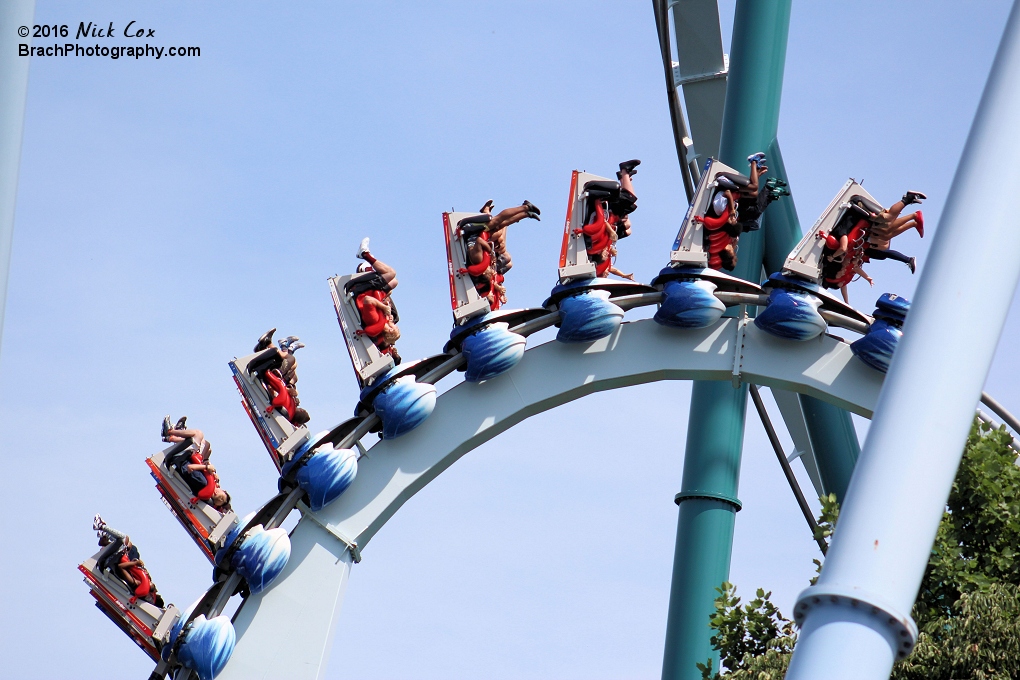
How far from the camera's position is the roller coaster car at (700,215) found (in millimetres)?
8156

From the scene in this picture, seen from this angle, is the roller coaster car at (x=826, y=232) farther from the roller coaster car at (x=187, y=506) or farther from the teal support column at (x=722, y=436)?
the roller coaster car at (x=187, y=506)

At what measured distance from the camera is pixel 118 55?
312 inches

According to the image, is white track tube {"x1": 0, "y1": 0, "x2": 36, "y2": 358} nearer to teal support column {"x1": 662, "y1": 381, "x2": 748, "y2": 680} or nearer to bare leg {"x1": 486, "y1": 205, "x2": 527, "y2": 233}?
bare leg {"x1": 486, "y1": 205, "x2": 527, "y2": 233}

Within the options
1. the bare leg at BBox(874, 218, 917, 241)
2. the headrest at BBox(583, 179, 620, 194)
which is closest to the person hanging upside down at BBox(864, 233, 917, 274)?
the bare leg at BBox(874, 218, 917, 241)

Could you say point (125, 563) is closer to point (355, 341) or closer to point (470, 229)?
point (355, 341)

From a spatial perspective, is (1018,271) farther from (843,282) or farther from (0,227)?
(843,282)

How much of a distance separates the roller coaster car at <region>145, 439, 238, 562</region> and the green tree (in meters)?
3.17

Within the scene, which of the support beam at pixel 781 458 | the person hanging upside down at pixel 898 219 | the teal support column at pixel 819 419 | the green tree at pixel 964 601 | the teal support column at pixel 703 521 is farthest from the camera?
the support beam at pixel 781 458

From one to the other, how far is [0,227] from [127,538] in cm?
536

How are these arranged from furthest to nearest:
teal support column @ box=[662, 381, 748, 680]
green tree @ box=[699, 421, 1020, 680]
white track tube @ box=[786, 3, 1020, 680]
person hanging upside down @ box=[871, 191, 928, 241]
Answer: teal support column @ box=[662, 381, 748, 680]
person hanging upside down @ box=[871, 191, 928, 241]
green tree @ box=[699, 421, 1020, 680]
white track tube @ box=[786, 3, 1020, 680]

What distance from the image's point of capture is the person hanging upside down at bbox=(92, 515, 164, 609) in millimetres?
8266

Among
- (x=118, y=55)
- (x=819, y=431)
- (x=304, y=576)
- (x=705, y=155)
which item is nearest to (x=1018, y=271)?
(x=304, y=576)

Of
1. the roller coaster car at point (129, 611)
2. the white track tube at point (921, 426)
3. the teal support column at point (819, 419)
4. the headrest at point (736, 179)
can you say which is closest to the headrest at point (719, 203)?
the headrest at point (736, 179)

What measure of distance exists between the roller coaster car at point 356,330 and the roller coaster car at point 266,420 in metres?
0.55
